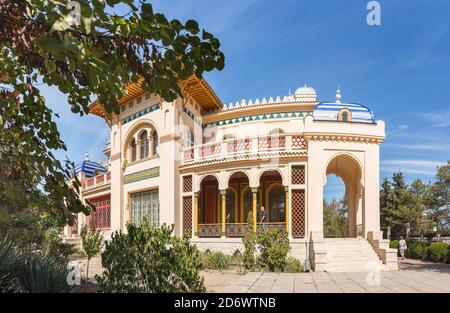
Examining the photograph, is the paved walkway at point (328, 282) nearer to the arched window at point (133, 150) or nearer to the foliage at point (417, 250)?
the foliage at point (417, 250)

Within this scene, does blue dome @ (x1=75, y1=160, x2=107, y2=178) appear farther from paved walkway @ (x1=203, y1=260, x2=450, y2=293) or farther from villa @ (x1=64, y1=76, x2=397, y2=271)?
paved walkway @ (x1=203, y1=260, x2=450, y2=293)

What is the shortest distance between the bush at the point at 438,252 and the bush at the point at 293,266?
8.61 metres

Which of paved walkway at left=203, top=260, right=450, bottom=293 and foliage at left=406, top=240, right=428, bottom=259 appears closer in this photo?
paved walkway at left=203, top=260, right=450, bottom=293

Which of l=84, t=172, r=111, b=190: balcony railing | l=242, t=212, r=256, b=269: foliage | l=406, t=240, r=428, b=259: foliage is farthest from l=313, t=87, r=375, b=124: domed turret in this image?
l=84, t=172, r=111, b=190: balcony railing

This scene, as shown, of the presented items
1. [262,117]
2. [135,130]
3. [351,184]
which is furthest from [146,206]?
[351,184]

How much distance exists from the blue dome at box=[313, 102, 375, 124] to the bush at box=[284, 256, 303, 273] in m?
5.67

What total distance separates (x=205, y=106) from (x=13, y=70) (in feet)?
53.2

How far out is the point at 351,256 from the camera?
15.2 m

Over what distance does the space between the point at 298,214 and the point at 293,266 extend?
237 cm

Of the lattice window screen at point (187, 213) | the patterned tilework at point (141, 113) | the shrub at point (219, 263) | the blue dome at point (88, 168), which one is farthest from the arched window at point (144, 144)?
the blue dome at point (88, 168)

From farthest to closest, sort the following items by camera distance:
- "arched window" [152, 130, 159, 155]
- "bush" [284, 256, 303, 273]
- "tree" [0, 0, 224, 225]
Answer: "arched window" [152, 130, 159, 155]
"bush" [284, 256, 303, 273]
"tree" [0, 0, 224, 225]

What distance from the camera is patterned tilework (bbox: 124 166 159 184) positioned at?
769 inches

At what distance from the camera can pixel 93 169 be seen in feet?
96.9
